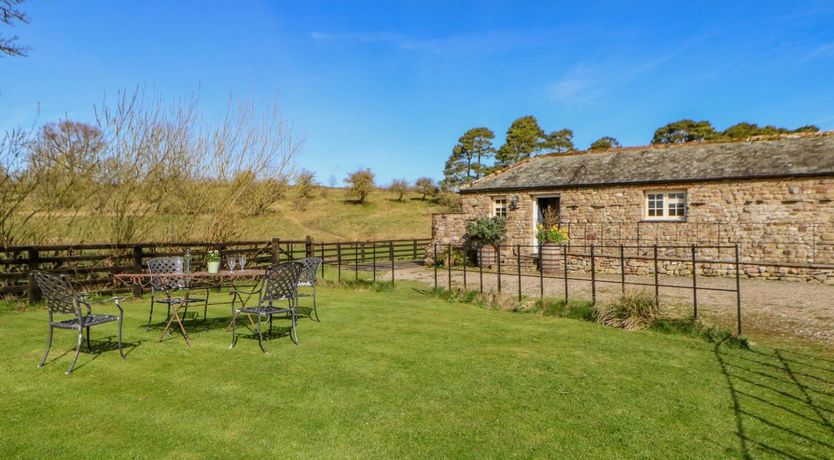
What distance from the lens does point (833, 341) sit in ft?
19.2

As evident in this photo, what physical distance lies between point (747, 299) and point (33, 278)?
13.3 meters

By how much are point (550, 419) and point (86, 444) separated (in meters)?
3.24

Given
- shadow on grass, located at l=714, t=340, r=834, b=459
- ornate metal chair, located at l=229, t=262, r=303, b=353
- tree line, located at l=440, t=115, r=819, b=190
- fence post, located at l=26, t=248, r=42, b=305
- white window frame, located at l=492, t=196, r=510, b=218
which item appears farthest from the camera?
tree line, located at l=440, t=115, r=819, b=190

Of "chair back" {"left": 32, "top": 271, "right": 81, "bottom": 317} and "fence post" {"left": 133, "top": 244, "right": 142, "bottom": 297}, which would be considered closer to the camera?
"chair back" {"left": 32, "top": 271, "right": 81, "bottom": 317}

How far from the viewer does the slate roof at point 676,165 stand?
13305mm

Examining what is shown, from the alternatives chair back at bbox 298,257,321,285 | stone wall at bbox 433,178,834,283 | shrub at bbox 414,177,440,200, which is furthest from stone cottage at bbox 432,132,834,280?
shrub at bbox 414,177,440,200

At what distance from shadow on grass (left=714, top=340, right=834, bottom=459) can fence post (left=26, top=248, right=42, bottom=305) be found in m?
10.8

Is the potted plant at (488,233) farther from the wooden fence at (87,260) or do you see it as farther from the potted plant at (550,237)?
the wooden fence at (87,260)

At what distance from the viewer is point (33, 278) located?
8.98 metres

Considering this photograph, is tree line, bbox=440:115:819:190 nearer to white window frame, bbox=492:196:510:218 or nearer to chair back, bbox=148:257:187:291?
white window frame, bbox=492:196:510:218

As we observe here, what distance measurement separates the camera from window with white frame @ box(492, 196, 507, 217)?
17.8m

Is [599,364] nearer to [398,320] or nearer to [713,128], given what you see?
[398,320]

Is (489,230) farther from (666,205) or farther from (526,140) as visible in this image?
(526,140)

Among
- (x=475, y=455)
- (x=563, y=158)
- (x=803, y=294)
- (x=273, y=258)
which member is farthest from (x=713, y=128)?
(x=475, y=455)
